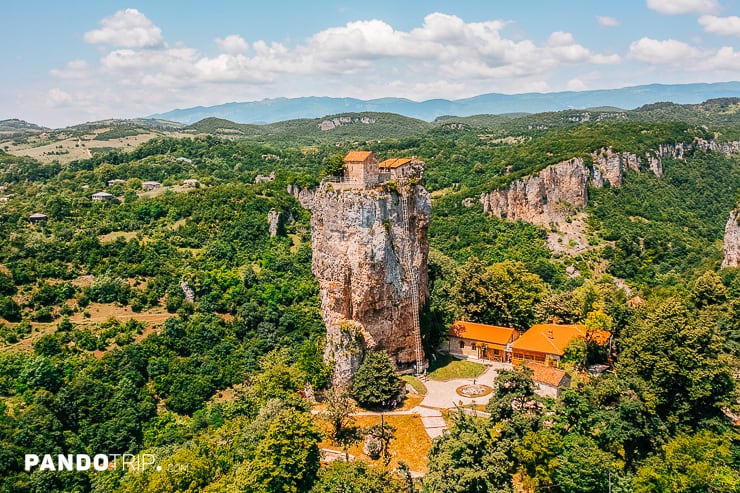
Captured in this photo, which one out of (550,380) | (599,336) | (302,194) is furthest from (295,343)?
(302,194)

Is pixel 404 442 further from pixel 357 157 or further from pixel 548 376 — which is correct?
pixel 357 157

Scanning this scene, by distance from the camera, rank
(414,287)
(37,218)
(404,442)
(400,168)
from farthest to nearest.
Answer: (37,218) < (400,168) < (414,287) < (404,442)

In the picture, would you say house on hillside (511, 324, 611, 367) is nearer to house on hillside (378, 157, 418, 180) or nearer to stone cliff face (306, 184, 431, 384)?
stone cliff face (306, 184, 431, 384)

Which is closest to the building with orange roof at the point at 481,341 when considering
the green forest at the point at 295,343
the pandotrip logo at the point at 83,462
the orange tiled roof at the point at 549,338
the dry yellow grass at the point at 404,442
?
the orange tiled roof at the point at 549,338

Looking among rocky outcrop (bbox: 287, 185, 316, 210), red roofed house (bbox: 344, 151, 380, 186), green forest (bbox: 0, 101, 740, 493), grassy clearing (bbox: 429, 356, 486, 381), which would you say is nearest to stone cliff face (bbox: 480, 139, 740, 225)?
green forest (bbox: 0, 101, 740, 493)

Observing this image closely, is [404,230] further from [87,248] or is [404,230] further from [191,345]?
[87,248]

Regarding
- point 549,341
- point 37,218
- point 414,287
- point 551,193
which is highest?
point 37,218
